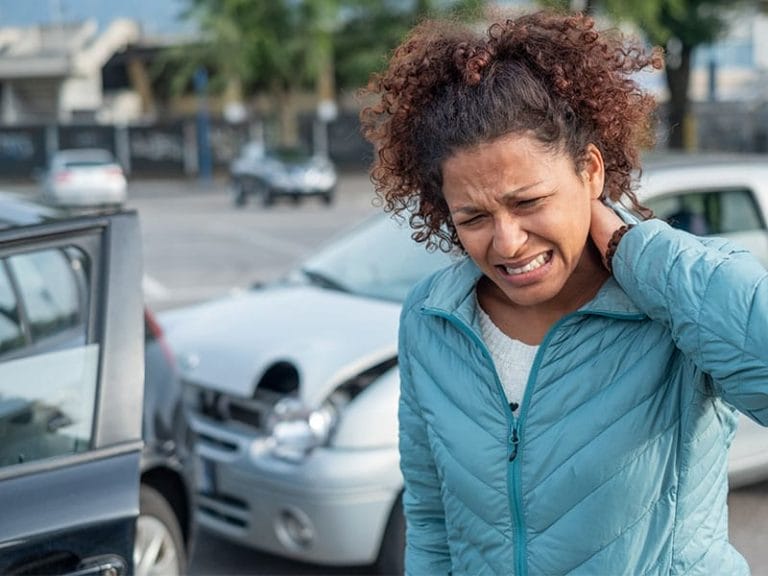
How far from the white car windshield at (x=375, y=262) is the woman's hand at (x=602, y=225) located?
3.08 metres

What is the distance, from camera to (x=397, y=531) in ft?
13.9

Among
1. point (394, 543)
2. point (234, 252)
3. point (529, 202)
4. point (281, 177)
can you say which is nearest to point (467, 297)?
point (529, 202)

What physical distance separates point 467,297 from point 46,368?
1489 mm

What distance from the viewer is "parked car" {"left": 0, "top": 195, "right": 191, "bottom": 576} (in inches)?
134

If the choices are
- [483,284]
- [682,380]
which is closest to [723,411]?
[682,380]

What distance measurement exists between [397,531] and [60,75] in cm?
5288

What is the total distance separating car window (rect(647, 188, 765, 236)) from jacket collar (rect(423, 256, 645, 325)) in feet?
11.4

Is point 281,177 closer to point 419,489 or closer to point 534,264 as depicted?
point 419,489

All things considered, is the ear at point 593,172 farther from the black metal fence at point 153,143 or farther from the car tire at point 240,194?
the black metal fence at point 153,143

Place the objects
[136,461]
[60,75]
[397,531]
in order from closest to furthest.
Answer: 1. [136,461]
2. [397,531]
3. [60,75]

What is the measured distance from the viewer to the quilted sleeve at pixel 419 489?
2010 millimetres

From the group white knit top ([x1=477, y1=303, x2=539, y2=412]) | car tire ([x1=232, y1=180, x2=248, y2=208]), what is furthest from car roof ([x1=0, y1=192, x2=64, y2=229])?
car tire ([x1=232, y1=180, x2=248, y2=208])

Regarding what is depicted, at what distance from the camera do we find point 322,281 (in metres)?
5.55

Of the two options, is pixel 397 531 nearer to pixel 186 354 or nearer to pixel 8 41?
pixel 186 354
